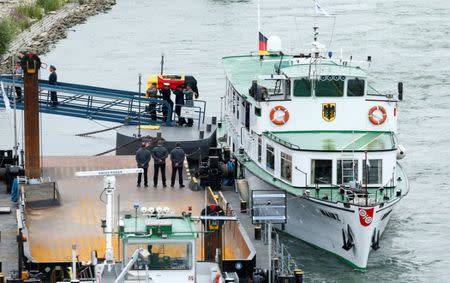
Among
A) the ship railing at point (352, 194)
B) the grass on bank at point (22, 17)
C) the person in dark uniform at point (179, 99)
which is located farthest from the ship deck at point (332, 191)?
the grass on bank at point (22, 17)

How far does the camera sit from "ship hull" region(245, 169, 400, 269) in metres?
37.0

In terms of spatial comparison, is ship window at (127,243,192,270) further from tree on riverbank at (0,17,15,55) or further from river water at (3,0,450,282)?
tree on riverbank at (0,17,15,55)

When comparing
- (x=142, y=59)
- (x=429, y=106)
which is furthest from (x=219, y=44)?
(x=429, y=106)

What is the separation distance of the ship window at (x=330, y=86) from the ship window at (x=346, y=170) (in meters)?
2.91

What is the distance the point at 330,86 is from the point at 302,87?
796mm

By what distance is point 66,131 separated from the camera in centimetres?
5884

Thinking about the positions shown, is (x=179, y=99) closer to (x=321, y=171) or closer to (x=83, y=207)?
(x=83, y=207)

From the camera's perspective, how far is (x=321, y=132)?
131 ft

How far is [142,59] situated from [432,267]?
141 feet

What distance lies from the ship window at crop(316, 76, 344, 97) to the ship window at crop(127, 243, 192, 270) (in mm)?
14931

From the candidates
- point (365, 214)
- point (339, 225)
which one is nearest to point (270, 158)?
point (339, 225)

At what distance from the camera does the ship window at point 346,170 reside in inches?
1506

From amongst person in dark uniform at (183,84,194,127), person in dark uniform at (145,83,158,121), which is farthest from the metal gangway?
person in dark uniform at (183,84,194,127)

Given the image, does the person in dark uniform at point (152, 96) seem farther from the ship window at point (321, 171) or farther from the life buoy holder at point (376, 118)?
the ship window at point (321, 171)
